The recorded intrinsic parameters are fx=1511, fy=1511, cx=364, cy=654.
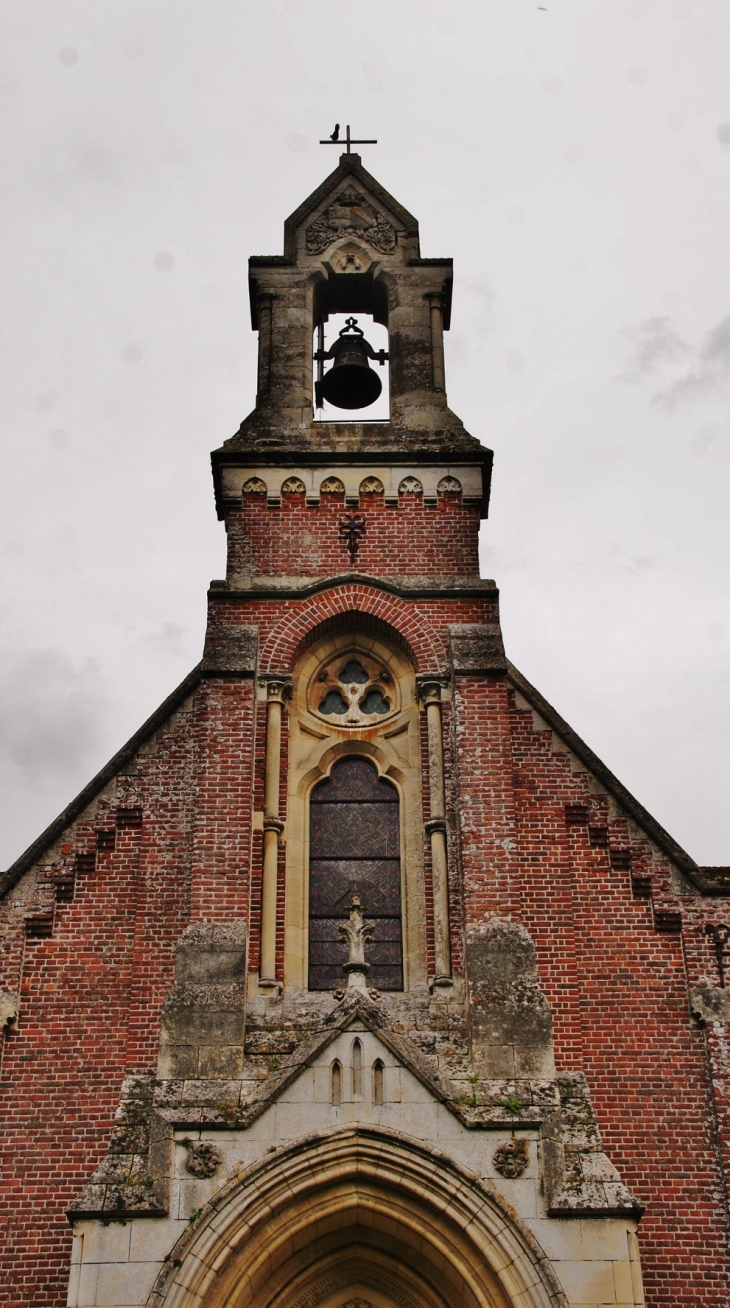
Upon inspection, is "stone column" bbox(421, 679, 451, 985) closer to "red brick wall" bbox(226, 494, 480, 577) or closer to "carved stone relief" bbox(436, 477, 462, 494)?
"red brick wall" bbox(226, 494, 480, 577)

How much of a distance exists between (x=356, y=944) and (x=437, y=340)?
827cm

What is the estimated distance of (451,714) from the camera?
1543 centimetres

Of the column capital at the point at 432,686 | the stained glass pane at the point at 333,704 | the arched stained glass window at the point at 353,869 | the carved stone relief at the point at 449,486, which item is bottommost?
the arched stained glass window at the point at 353,869

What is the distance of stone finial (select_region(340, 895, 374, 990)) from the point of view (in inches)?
516

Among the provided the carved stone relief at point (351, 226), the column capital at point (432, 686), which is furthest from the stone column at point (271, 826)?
the carved stone relief at point (351, 226)

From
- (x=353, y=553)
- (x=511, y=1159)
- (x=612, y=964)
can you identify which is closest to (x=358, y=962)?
(x=511, y=1159)

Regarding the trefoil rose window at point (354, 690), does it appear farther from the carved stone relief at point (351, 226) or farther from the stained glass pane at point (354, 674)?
the carved stone relief at point (351, 226)

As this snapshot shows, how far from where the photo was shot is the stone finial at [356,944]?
13117 millimetres

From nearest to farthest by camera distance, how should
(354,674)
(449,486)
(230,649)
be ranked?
(230,649)
(354,674)
(449,486)

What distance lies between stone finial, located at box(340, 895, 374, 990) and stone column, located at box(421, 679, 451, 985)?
1061 mm

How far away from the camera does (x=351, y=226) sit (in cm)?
1928

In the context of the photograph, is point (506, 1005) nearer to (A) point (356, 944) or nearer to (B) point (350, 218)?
(A) point (356, 944)

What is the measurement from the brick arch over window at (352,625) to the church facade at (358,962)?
0.03 meters

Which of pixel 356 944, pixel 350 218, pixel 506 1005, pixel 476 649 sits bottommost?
pixel 506 1005
